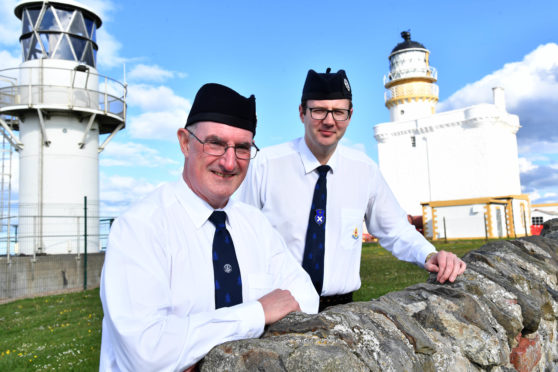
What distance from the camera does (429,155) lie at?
3622 centimetres

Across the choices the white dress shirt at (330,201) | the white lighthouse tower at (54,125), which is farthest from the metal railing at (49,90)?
the white dress shirt at (330,201)

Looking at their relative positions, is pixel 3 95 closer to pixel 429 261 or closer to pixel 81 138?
pixel 81 138

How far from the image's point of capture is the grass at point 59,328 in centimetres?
545

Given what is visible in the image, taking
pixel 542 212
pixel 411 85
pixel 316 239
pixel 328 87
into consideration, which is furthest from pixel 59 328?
pixel 542 212

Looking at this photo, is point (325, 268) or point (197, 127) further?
point (325, 268)

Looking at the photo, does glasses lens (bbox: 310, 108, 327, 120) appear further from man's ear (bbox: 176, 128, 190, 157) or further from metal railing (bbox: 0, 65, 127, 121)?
metal railing (bbox: 0, 65, 127, 121)

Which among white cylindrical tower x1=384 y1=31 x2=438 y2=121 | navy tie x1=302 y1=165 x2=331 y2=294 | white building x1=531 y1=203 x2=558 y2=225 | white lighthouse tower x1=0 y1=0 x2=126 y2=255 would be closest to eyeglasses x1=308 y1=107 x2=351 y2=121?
navy tie x1=302 y1=165 x2=331 y2=294

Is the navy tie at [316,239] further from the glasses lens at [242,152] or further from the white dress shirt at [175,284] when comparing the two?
the glasses lens at [242,152]

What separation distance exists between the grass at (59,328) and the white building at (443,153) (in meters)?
23.9

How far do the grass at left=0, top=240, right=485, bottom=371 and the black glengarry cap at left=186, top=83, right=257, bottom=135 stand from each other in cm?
407

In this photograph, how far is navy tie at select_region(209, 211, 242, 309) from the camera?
188 cm

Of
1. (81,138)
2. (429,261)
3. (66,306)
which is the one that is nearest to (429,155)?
(81,138)

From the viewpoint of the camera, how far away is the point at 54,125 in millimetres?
16141

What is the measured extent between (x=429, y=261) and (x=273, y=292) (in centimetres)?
144
